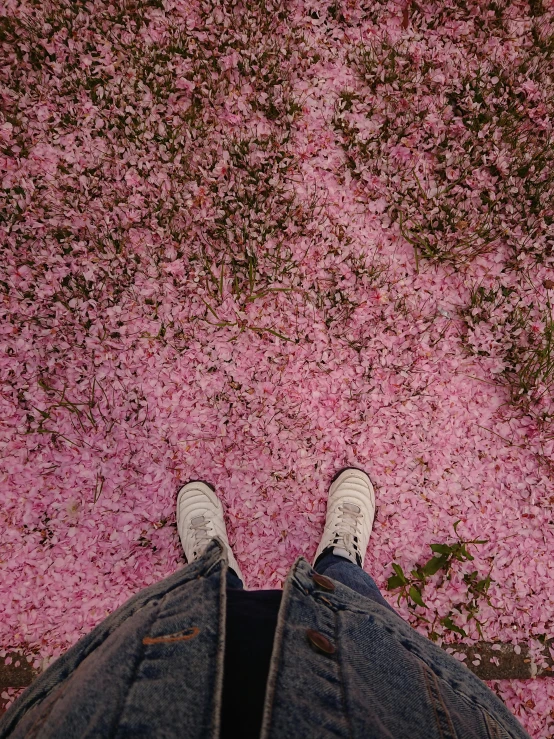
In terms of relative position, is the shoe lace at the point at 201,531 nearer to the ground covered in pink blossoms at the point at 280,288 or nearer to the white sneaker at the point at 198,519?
the white sneaker at the point at 198,519

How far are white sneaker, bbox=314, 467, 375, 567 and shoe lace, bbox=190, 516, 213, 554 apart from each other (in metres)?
0.72

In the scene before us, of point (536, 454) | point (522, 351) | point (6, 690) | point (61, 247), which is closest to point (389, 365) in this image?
point (522, 351)

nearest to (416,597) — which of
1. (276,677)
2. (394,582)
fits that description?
(394,582)

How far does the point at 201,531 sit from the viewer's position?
113 inches

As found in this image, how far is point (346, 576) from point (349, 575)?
28 mm

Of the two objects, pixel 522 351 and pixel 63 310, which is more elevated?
pixel 522 351

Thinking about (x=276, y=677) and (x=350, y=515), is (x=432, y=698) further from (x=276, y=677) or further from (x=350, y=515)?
(x=350, y=515)

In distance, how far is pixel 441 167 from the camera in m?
3.28

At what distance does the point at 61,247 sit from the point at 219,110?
1.49 metres

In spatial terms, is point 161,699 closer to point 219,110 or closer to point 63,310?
point 63,310

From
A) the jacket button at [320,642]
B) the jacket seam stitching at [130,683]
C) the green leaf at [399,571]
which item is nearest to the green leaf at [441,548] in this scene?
the green leaf at [399,571]

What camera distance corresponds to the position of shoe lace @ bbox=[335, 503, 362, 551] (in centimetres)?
287

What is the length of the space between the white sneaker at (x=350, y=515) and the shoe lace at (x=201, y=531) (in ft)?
2.37

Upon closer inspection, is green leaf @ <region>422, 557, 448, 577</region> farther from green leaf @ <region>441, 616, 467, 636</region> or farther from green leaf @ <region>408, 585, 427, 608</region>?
green leaf @ <region>441, 616, 467, 636</region>
